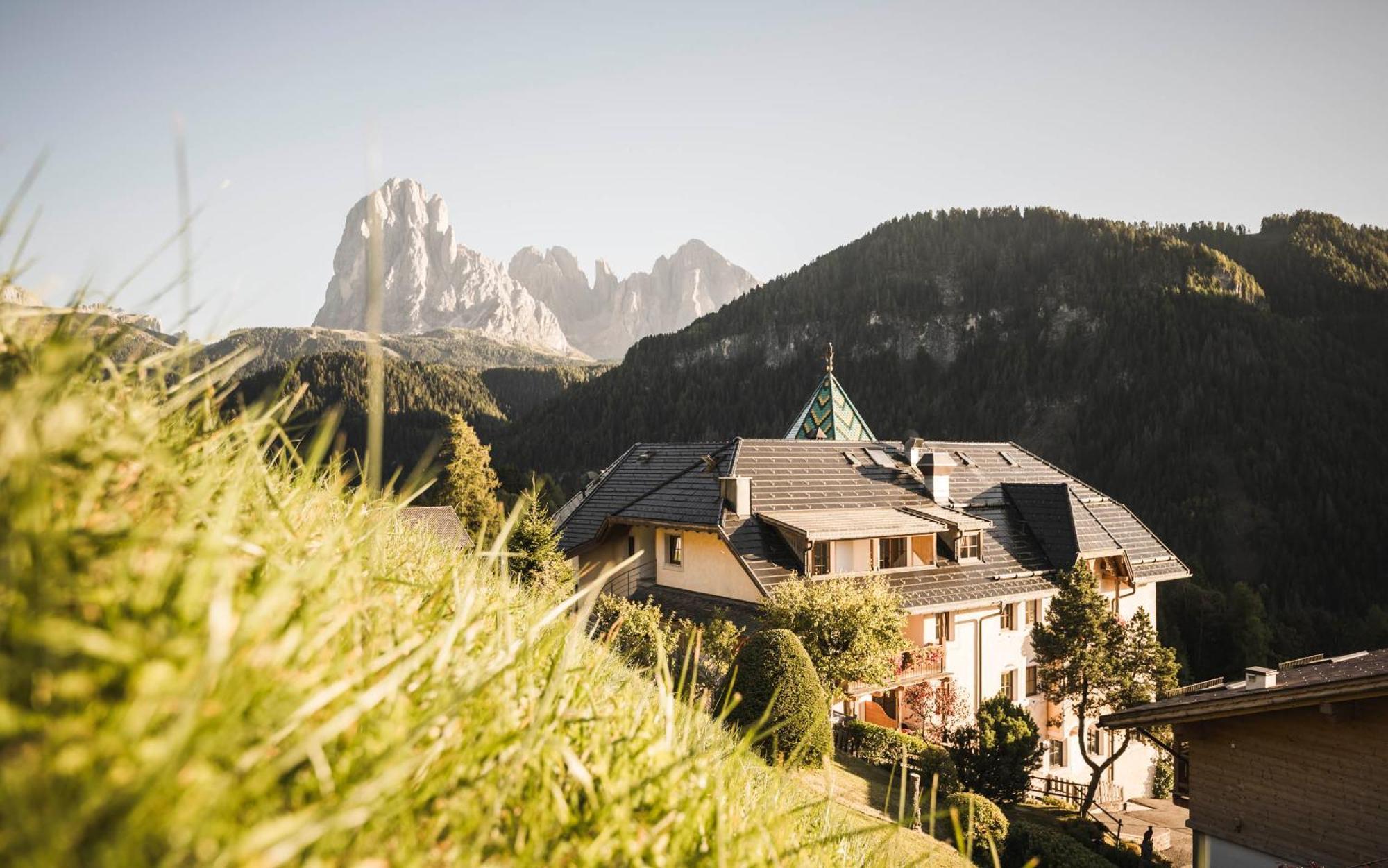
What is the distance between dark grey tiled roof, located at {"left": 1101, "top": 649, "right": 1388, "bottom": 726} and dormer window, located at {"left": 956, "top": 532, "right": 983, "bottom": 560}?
34.1 feet

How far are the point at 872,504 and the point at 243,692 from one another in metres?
24.7

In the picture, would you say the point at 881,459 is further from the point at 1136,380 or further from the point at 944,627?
the point at 1136,380

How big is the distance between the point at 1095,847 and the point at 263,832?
74.1 feet

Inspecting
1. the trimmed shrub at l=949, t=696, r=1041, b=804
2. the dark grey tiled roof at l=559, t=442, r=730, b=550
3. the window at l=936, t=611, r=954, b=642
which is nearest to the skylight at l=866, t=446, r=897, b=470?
the dark grey tiled roof at l=559, t=442, r=730, b=550

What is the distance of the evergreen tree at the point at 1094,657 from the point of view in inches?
845

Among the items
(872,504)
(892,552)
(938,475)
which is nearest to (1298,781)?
(892,552)

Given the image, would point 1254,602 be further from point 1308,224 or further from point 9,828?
point 1308,224

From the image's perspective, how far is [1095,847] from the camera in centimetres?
1806

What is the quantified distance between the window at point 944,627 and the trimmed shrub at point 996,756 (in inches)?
133

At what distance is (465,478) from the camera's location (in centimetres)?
4456

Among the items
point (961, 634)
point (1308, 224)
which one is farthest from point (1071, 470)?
point (1308, 224)

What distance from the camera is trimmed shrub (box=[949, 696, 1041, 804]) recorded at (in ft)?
59.9

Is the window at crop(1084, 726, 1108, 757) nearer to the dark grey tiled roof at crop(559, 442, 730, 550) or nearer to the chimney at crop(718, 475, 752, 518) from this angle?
the chimney at crop(718, 475, 752, 518)

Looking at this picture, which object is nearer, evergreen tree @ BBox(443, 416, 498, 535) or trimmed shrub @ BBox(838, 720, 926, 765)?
trimmed shrub @ BBox(838, 720, 926, 765)
